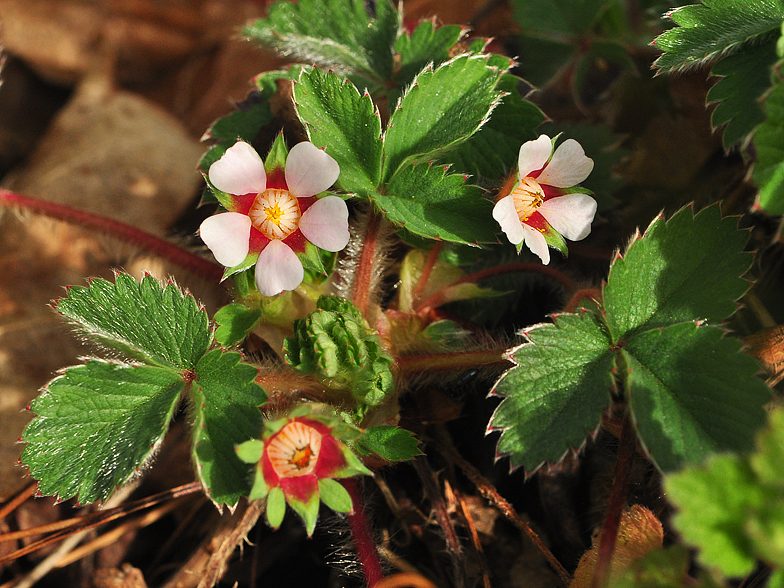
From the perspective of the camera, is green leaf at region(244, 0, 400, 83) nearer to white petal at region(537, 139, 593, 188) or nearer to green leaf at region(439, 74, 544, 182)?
green leaf at region(439, 74, 544, 182)

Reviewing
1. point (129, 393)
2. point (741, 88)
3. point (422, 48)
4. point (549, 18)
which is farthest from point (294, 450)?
point (549, 18)

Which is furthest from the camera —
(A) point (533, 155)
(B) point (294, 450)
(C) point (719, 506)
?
(A) point (533, 155)

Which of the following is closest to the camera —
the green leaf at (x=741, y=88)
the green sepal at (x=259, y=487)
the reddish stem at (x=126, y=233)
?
the green sepal at (x=259, y=487)

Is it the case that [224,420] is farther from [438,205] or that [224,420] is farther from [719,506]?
[719,506]

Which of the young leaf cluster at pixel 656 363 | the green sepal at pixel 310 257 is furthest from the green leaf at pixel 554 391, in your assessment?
the green sepal at pixel 310 257

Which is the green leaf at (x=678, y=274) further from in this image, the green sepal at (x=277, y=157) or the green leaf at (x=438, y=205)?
the green sepal at (x=277, y=157)

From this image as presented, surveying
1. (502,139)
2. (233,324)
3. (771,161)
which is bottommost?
(233,324)

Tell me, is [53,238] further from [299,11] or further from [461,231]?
Result: [461,231]
